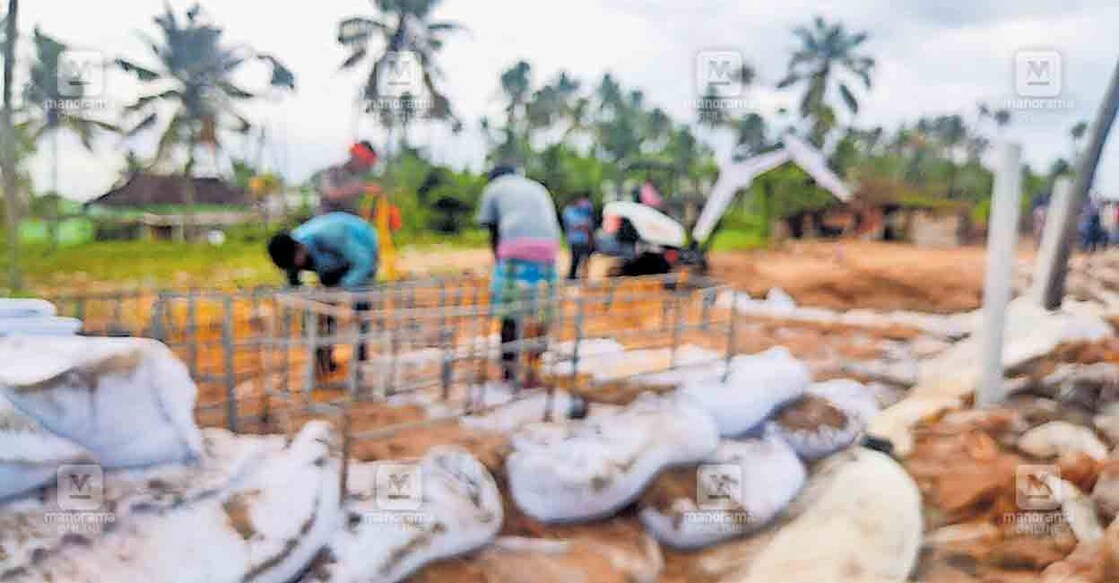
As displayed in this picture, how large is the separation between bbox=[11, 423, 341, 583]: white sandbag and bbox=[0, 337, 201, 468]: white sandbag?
0.29m

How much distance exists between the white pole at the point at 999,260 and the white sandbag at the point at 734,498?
1960 mm

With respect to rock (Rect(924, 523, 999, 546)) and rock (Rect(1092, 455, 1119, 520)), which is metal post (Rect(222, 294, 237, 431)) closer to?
rock (Rect(924, 523, 999, 546))

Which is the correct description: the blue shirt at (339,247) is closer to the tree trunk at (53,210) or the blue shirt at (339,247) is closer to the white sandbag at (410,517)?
the white sandbag at (410,517)

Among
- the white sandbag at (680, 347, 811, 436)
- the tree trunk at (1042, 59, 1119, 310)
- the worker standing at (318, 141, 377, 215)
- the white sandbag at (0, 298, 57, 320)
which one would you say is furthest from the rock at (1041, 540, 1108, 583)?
the tree trunk at (1042, 59, 1119, 310)

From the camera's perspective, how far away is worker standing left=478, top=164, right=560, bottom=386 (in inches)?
195

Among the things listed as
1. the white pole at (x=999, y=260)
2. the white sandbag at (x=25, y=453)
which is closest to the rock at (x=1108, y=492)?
the white pole at (x=999, y=260)

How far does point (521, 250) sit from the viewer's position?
4.98m

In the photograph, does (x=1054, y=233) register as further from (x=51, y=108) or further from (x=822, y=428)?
(x=51, y=108)

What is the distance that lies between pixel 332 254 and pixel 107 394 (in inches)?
79.1

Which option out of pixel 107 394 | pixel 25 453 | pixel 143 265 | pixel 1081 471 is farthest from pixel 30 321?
pixel 143 265

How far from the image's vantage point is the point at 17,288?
12.8 metres

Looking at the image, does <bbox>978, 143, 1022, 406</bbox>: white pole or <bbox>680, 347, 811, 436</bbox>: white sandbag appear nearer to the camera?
<bbox>680, 347, 811, 436</bbox>: white sandbag

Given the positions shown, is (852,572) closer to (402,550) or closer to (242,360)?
(402,550)

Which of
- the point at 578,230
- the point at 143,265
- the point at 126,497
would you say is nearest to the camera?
the point at 126,497
